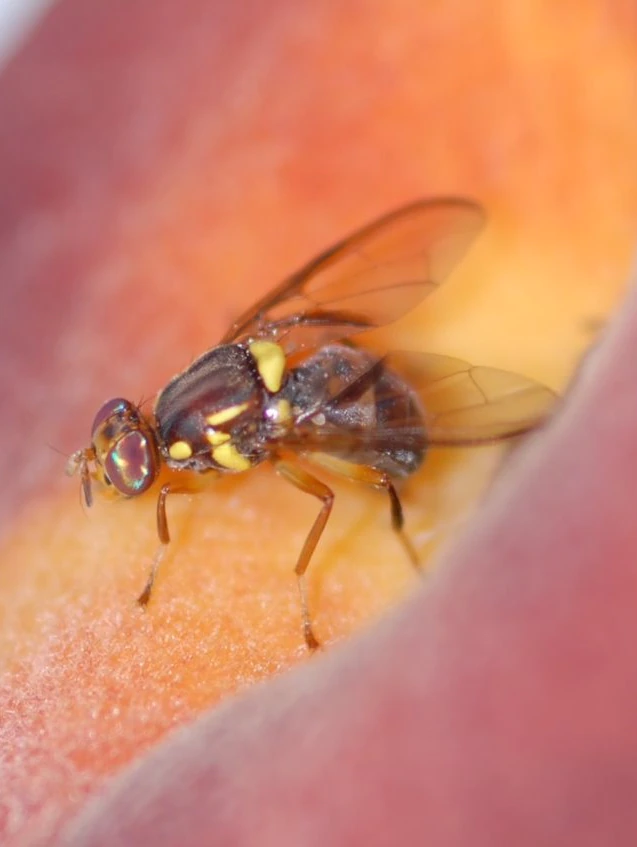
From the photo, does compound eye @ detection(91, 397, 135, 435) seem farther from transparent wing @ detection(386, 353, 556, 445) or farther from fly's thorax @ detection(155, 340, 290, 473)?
transparent wing @ detection(386, 353, 556, 445)

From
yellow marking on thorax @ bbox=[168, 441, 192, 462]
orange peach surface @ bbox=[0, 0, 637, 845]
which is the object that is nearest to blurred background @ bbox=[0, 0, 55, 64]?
orange peach surface @ bbox=[0, 0, 637, 845]

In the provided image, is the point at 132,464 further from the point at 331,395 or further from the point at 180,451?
the point at 331,395

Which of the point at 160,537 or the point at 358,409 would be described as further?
the point at 358,409

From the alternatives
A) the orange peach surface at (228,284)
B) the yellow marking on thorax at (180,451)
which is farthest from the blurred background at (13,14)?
the yellow marking on thorax at (180,451)

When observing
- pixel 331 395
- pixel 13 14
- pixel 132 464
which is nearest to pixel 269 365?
pixel 331 395

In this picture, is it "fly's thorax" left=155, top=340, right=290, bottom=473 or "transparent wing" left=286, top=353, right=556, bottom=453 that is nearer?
"transparent wing" left=286, top=353, right=556, bottom=453

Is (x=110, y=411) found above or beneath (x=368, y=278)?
above

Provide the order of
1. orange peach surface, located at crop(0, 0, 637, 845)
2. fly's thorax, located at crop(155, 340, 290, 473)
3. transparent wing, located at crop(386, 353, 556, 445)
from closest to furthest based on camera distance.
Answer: orange peach surface, located at crop(0, 0, 637, 845) < transparent wing, located at crop(386, 353, 556, 445) < fly's thorax, located at crop(155, 340, 290, 473)

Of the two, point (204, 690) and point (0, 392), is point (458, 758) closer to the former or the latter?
point (204, 690)
